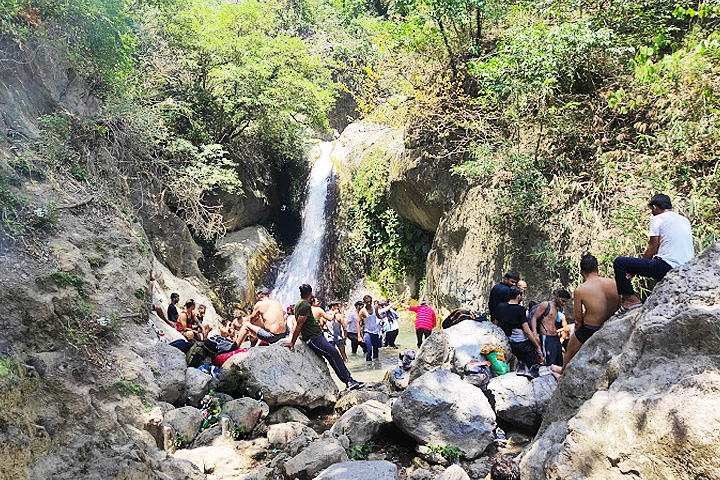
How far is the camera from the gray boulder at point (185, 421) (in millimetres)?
5355

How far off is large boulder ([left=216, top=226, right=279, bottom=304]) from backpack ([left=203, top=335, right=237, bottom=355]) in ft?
25.3

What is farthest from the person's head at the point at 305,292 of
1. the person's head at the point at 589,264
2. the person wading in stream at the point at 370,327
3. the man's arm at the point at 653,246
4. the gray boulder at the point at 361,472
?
the man's arm at the point at 653,246

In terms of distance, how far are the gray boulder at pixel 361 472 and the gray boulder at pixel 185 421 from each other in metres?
2.11

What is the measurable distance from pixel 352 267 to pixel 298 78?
7117mm

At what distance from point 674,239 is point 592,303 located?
37.6 inches

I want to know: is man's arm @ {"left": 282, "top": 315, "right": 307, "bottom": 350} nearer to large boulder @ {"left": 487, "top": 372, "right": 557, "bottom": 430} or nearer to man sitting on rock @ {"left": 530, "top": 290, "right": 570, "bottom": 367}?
large boulder @ {"left": 487, "top": 372, "right": 557, "bottom": 430}

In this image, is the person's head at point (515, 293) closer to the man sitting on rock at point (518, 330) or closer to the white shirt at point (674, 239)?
the man sitting on rock at point (518, 330)

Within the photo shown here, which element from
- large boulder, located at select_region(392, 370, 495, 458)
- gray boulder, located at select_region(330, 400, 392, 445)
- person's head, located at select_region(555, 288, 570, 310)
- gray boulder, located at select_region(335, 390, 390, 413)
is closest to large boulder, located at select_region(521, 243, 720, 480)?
large boulder, located at select_region(392, 370, 495, 458)

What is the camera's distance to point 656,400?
273cm

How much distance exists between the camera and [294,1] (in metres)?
28.9

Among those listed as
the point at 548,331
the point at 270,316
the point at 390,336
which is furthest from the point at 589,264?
the point at 390,336

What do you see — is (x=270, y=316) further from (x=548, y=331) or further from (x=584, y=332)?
(x=584, y=332)

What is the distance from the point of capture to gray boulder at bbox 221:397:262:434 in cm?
571

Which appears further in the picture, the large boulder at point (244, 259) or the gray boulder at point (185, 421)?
the large boulder at point (244, 259)
